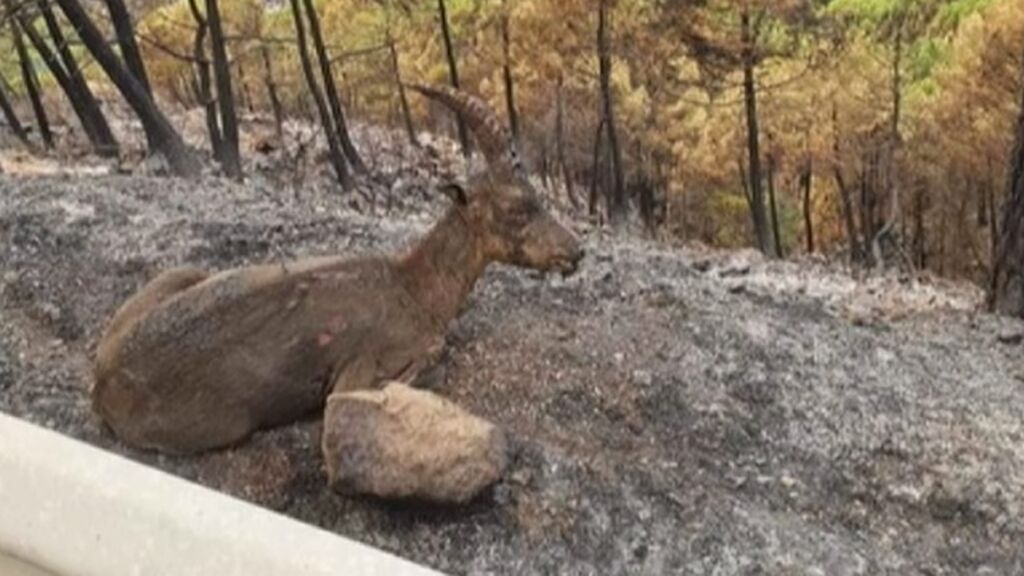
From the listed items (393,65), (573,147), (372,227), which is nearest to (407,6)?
(393,65)

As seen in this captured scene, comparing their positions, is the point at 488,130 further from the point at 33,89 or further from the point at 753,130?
the point at 753,130

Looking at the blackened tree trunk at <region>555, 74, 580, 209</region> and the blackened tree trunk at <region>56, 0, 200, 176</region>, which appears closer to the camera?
the blackened tree trunk at <region>56, 0, 200, 176</region>

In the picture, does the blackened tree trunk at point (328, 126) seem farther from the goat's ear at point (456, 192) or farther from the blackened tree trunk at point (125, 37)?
the goat's ear at point (456, 192)

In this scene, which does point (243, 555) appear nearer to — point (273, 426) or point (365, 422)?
point (365, 422)

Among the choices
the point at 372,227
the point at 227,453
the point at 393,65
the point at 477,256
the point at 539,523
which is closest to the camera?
the point at 539,523

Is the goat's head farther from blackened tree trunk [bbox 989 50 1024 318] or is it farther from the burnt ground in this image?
blackened tree trunk [bbox 989 50 1024 318]

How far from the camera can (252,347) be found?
190 cm

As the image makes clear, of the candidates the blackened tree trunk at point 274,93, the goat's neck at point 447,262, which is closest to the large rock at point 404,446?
the goat's neck at point 447,262

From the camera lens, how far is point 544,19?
856 centimetres

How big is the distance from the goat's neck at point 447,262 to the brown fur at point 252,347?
0.03 metres

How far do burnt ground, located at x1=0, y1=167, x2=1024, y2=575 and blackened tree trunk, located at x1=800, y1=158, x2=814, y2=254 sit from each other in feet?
21.1

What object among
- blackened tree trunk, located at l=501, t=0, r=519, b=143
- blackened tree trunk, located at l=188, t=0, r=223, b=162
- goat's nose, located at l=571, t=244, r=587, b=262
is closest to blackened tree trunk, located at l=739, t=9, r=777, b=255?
blackened tree trunk, located at l=501, t=0, r=519, b=143

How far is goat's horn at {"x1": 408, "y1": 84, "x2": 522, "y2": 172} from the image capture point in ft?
6.81

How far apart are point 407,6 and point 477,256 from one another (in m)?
7.36
